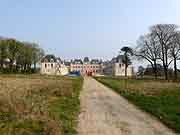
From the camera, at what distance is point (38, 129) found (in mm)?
7895

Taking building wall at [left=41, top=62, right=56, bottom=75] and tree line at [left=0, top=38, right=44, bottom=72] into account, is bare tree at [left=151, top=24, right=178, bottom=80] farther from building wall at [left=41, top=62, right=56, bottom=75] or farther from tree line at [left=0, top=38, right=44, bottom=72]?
building wall at [left=41, top=62, right=56, bottom=75]

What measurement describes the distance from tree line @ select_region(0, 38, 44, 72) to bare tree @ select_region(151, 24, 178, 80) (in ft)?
149

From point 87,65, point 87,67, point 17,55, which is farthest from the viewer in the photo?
point 87,65

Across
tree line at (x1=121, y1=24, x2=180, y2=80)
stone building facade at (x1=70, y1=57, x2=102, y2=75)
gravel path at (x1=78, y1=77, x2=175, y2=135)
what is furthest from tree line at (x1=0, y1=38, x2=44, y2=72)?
stone building facade at (x1=70, y1=57, x2=102, y2=75)

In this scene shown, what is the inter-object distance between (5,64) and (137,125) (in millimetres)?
82449

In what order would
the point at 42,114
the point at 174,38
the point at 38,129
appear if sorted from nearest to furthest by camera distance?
the point at 38,129
the point at 42,114
the point at 174,38

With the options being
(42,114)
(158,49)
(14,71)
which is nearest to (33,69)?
(14,71)

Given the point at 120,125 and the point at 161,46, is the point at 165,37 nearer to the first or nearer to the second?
the point at 161,46

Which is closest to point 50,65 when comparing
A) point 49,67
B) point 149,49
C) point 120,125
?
point 49,67

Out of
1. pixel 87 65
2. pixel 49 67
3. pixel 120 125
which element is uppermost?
pixel 87 65

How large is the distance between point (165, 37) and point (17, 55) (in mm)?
49049

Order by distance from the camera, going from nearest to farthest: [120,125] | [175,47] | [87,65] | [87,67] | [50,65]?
[120,125] → [175,47] → [50,65] → [87,67] → [87,65]

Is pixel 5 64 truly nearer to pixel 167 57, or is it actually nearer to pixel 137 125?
pixel 167 57

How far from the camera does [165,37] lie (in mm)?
53406
